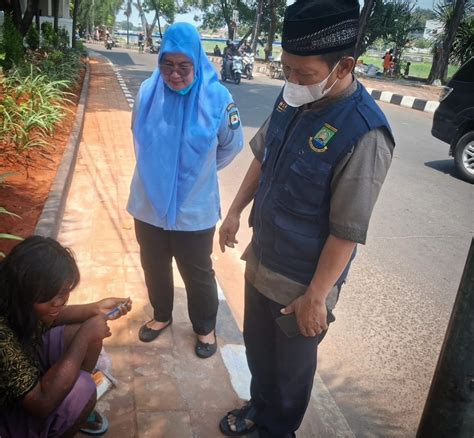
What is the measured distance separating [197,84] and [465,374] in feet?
5.13

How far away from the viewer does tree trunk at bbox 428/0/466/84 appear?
53.4ft

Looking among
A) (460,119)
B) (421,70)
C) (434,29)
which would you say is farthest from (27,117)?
(421,70)

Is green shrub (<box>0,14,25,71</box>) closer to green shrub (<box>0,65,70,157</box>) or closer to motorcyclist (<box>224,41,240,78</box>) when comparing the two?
green shrub (<box>0,65,70,157</box>)

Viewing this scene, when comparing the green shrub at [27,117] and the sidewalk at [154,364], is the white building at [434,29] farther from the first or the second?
the sidewalk at [154,364]

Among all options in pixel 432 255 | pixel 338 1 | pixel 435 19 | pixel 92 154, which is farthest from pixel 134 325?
pixel 435 19

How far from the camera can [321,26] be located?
1323 mm

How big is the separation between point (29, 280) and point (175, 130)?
3.12 feet

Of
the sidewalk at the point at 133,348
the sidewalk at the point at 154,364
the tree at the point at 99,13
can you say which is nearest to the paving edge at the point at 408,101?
the sidewalk at the point at 133,348

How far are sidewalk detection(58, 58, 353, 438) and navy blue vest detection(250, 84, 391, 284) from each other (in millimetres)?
907

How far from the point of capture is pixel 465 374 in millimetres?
1353

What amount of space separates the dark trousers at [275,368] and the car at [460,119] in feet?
17.1

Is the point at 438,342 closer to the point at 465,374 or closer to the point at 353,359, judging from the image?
the point at 353,359

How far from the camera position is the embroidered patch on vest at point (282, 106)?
165cm

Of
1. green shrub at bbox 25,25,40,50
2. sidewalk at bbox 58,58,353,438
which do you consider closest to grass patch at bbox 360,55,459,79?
green shrub at bbox 25,25,40,50
